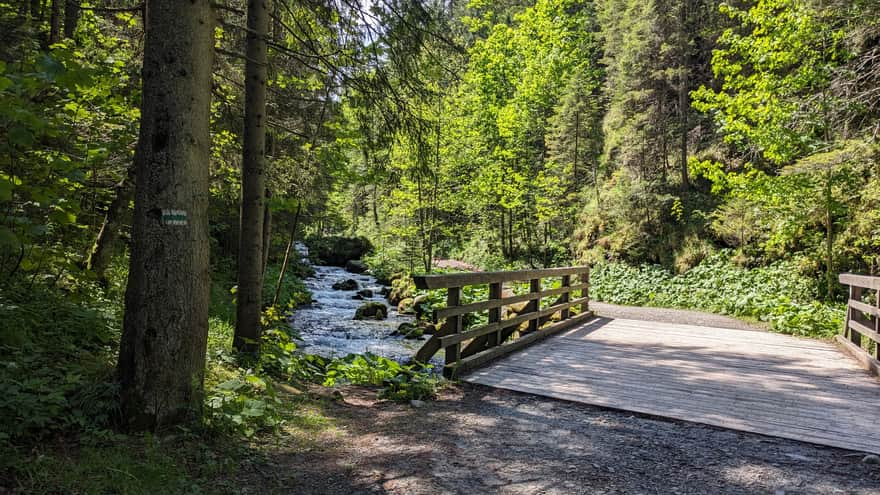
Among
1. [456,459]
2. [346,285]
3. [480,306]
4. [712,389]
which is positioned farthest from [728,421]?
[346,285]

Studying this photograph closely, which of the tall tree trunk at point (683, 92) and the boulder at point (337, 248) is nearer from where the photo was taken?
the tall tree trunk at point (683, 92)

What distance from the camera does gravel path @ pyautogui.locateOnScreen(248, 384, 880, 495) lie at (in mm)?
3242

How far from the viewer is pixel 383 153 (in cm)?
995

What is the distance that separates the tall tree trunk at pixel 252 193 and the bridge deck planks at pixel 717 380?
272 centimetres

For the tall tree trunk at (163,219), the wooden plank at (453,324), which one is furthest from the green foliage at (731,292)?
the tall tree trunk at (163,219)

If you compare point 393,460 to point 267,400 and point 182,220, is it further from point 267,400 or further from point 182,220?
point 182,220

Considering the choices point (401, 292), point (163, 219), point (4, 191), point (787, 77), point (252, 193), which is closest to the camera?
point (4, 191)

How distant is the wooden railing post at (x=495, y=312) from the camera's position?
6.96 meters

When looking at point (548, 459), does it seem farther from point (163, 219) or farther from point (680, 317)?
point (680, 317)

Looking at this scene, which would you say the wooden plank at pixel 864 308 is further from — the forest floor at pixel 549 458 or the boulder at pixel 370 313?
the boulder at pixel 370 313

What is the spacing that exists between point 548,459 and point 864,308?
20.2 ft

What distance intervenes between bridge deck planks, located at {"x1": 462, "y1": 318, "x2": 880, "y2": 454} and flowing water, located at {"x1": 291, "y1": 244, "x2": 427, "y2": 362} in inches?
144

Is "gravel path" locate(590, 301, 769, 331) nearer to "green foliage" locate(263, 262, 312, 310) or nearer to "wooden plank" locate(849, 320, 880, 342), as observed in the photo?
"wooden plank" locate(849, 320, 880, 342)

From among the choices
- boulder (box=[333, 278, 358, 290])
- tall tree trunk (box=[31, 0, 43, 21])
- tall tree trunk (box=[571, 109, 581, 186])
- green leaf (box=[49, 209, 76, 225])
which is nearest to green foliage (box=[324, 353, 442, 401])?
green leaf (box=[49, 209, 76, 225])
